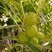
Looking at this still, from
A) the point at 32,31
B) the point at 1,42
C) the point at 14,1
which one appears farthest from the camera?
the point at 1,42

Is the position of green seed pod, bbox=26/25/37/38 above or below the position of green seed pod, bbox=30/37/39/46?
above

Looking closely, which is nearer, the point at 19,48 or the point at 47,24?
the point at 47,24

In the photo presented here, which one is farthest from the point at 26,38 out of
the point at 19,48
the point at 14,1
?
the point at 19,48

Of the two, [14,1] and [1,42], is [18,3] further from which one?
[1,42]

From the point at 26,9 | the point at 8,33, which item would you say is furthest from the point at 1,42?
the point at 26,9

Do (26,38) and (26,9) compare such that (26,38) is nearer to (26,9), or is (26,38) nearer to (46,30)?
(46,30)

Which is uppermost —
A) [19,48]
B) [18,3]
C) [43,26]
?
[18,3]

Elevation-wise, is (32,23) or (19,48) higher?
(32,23)

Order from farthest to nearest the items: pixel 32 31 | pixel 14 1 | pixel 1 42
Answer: pixel 1 42 → pixel 14 1 → pixel 32 31

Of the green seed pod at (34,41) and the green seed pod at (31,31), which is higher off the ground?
the green seed pod at (31,31)
